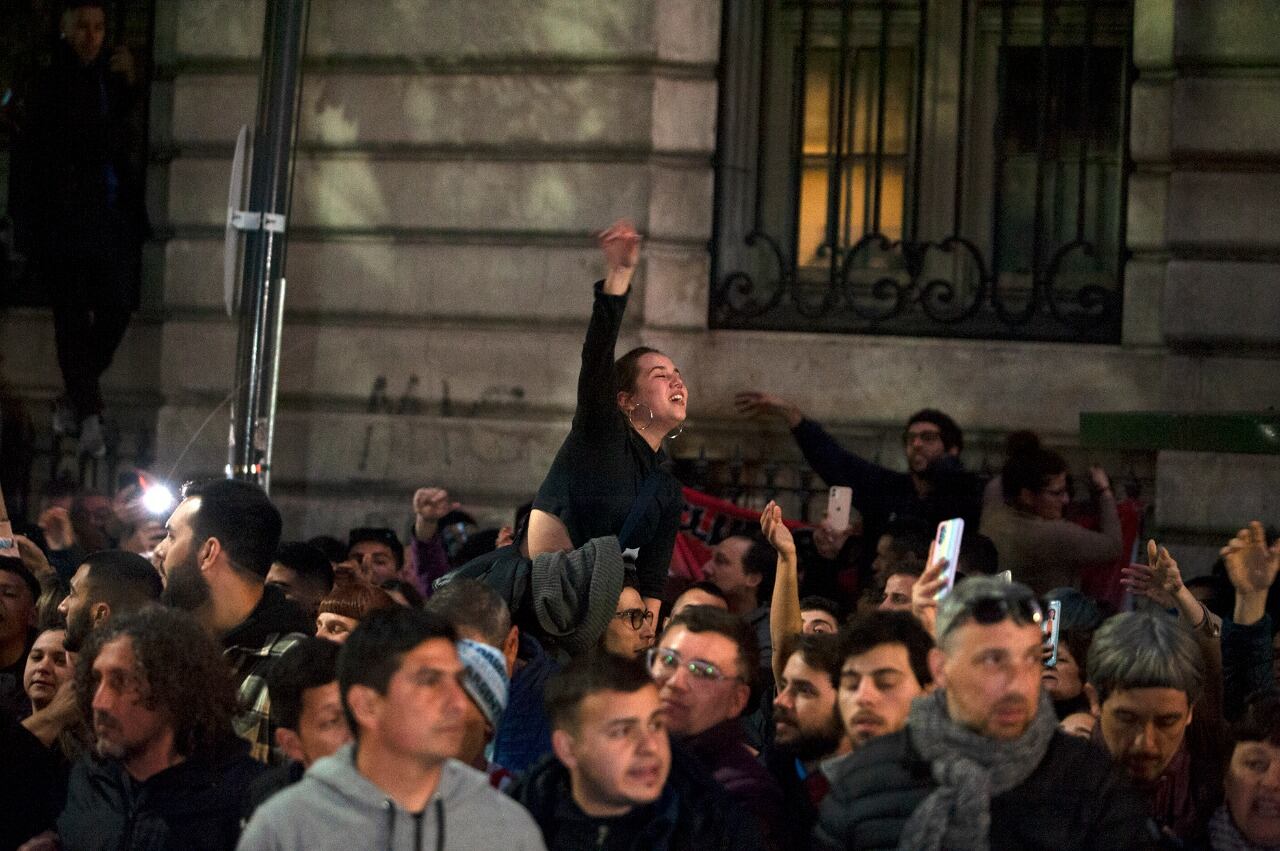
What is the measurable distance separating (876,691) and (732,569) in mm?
3686

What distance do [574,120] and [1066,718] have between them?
6084 mm

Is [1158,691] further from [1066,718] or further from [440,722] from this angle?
[440,722]

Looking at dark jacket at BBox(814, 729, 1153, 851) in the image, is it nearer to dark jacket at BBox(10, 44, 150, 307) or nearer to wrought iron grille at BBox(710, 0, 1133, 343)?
wrought iron grille at BBox(710, 0, 1133, 343)

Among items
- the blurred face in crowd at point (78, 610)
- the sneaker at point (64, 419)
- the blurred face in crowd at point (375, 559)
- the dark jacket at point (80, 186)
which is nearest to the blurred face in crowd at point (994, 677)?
the blurred face in crowd at point (78, 610)

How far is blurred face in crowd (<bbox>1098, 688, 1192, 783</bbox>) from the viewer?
5926 millimetres

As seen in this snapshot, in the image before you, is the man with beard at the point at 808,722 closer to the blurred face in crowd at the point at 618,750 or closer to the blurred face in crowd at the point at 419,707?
the blurred face in crowd at the point at 618,750

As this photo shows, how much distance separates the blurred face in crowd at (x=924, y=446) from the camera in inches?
401

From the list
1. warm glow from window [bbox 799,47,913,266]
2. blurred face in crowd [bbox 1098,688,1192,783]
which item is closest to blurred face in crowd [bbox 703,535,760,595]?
blurred face in crowd [bbox 1098,688,1192,783]

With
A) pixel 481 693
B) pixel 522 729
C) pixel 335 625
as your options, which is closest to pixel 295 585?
pixel 335 625

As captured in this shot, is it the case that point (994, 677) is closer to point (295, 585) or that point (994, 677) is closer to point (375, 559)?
point (295, 585)

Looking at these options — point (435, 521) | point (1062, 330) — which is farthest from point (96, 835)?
point (1062, 330)

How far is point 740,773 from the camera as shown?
5.58 m

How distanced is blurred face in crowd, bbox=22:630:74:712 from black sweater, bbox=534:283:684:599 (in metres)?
1.56

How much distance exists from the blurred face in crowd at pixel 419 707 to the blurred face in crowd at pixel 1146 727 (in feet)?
6.62
